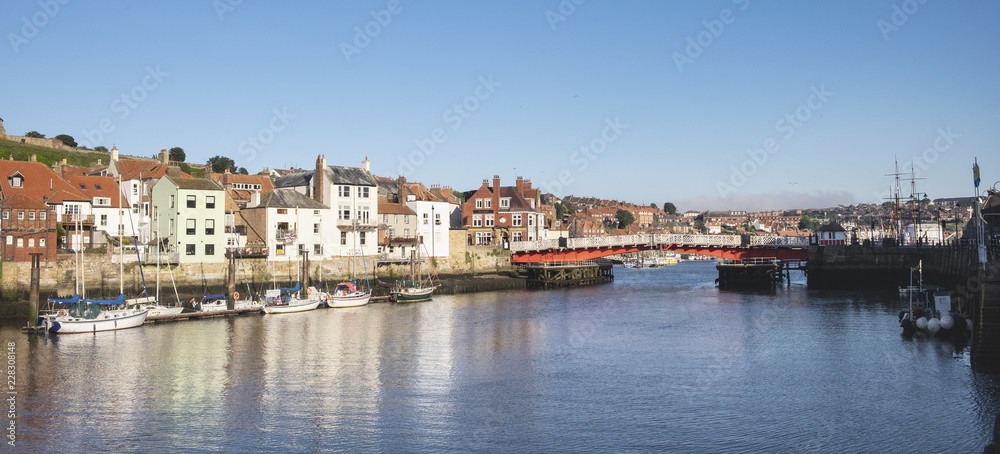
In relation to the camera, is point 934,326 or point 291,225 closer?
point 934,326

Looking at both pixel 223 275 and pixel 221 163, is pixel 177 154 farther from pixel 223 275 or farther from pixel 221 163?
pixel 223 275

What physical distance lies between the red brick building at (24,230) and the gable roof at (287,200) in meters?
17.8

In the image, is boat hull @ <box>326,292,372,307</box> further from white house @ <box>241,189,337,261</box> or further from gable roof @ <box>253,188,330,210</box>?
gable roof @ <box>253,188,330,210</box>

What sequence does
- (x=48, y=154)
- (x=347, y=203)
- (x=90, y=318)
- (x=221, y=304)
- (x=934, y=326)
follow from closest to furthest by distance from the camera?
(x=934, y=326)
(x=90, y=318)
(x=221, y=304)
(x=347, y=203)
(x=48, y=154)

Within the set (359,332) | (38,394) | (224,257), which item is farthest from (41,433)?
(224,257)

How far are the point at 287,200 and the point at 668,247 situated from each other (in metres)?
40.7

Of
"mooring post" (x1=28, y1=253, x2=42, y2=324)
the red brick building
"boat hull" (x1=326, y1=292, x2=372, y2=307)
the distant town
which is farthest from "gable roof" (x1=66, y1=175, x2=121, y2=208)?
"boat hull" (x1=326, y1=292, x2=372, y2=307)

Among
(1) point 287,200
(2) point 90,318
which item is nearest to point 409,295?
(1) point 287,200

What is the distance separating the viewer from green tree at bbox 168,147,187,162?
118938 mm

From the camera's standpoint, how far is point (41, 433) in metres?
25.8

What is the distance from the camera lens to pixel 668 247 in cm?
8831

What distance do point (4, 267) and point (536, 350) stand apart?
3764cm

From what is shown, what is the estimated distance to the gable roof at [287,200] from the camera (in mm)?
71438

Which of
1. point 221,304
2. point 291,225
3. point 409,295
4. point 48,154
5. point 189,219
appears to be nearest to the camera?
point 221,304
